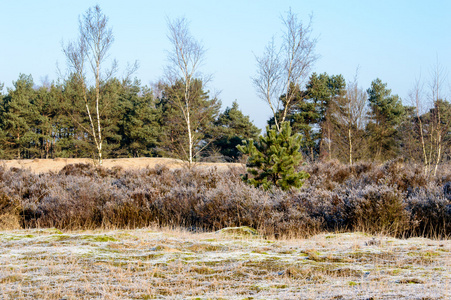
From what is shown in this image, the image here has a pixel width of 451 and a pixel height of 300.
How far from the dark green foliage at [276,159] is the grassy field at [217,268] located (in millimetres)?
3541

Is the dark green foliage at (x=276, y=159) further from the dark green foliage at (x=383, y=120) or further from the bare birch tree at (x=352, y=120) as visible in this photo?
the dark green foliage at (x=383, y=120)

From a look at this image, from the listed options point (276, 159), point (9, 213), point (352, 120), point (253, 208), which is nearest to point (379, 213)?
point (253, 208)

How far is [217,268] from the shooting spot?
171 inches

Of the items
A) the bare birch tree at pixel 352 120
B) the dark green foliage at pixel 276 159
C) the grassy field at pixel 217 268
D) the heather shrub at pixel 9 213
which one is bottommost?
the grassy field at pixel 217 268

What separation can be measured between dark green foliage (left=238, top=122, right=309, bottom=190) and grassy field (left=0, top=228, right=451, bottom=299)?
3541 mm

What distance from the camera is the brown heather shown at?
24.4 feet

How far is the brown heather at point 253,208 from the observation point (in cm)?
743

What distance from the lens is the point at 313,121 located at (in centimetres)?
3828

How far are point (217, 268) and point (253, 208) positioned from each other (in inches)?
162

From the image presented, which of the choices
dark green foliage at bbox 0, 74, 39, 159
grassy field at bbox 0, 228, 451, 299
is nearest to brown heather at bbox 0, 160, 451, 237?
grassy field at bbox 0, 228, 451, 299

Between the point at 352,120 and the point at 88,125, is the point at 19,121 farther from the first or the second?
the point at 352,120

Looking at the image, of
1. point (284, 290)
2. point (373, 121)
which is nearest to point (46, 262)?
point (284, 290)

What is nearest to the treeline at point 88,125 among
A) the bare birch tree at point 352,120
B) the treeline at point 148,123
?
the treeline at point 148,123

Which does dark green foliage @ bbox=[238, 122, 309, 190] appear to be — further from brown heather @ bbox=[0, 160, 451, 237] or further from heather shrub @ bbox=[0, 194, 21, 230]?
heather shrub @ bbox=[0, 194, 21, 230]
